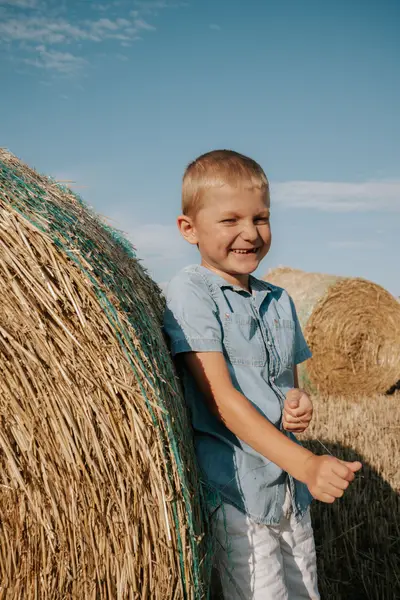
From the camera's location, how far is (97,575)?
1.85m

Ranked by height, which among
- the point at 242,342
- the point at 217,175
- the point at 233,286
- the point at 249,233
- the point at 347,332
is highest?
the point at 347,332

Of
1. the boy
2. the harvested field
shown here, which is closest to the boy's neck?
the boy

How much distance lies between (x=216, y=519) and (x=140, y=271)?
113 cm

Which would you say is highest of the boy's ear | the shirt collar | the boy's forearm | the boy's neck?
the boy's ear

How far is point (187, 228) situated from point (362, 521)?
→ 2.16 meters

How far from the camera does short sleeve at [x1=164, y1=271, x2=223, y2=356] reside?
2088 millimetres

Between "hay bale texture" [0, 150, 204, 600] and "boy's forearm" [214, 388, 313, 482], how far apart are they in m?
0.20

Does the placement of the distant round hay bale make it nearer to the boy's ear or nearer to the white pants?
the boy's ear

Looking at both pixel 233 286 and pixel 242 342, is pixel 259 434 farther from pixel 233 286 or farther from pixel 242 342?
pixel 233 286

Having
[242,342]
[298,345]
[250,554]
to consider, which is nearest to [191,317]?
[242,342]

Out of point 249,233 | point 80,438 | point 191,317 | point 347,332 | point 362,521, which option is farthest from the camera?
point 347,332

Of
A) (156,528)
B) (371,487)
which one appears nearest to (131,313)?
(156,528)

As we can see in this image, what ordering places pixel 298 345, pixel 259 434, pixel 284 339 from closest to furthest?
pixel 259 434 < pixel 284 339 < pixel 298 345

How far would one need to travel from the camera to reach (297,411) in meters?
2.03
